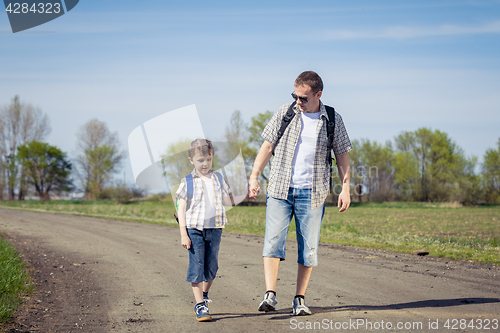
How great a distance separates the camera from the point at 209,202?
15.7ft

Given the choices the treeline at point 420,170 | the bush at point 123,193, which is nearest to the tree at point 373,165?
the treeline at point 420,170

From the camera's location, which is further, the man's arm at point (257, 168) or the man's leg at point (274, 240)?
the man's leg at point (274, 240)

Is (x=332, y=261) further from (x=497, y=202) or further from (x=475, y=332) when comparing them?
(x=497, y=202)

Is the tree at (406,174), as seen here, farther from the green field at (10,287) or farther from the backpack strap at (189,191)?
the backpack strap at (189,191)

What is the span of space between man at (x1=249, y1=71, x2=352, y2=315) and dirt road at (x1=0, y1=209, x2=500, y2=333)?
24.4 inches

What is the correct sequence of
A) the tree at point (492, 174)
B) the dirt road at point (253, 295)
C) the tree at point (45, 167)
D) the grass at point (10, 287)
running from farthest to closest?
1. the tree at point (45, 167)
2. the tree at point (492, 174)
3. the grass at point (10, 287)
4. the dirt road at point (253, 295)

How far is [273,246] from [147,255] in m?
6.30

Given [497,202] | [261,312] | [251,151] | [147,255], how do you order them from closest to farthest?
[261,312] → [147,255] → [251,151] → [497,202]

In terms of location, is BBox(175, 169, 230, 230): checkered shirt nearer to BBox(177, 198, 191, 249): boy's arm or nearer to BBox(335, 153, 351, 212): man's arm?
BBox(177, 198, 191, 249): boy's arm

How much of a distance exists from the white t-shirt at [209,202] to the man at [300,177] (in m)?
0.42

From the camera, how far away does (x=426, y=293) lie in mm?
6004

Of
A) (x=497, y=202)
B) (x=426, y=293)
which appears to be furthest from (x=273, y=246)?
(x=497, y=202)

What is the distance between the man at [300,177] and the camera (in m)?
4.79

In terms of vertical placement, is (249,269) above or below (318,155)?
below
